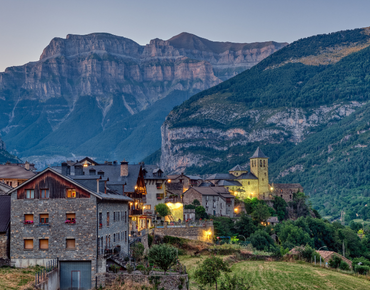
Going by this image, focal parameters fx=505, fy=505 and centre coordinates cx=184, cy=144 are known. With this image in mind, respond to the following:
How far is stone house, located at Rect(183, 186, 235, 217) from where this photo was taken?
121 metres

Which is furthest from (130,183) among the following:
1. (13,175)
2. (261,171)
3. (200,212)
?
(261,171)

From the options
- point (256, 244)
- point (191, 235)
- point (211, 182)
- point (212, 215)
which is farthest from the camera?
point (211, 182)

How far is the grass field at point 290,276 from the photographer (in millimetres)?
58531

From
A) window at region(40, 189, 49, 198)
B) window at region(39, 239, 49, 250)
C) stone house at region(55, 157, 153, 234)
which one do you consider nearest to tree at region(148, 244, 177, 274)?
window at region(39, 239, 49, 250)

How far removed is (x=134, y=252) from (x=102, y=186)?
10933 mm

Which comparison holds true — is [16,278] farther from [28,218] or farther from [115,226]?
[115,226]

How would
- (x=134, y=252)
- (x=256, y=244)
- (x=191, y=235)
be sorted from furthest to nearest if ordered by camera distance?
1. (x=256, y=244)
2. (x=191, y=235)
3. (x=134, y=252)

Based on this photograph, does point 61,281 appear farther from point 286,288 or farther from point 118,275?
point 286,288

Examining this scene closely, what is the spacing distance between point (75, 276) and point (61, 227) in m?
5.18

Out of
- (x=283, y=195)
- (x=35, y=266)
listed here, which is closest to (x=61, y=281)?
(x=35, y=266)

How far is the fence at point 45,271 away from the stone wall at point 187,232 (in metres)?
27.6

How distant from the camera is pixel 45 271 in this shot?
48469 millimetres

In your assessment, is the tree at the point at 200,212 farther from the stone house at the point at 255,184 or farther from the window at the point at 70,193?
the window at the point at 70,193

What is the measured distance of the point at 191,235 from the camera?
266 ft
